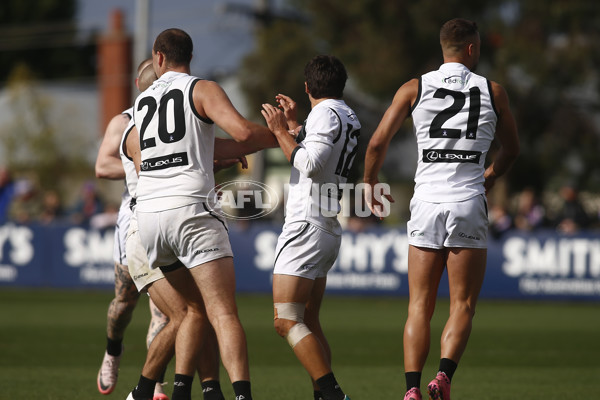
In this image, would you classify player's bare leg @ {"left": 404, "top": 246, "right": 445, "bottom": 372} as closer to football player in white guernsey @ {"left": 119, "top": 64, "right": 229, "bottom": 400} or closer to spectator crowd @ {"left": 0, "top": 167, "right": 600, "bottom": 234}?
football player in white guernsey @ {"left": 119, "top": 64, "right": 229, "bottom": 400}

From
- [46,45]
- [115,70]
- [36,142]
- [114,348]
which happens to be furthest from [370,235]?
[46,45]

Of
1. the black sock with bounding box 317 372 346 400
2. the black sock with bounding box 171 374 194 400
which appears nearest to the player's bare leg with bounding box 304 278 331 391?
the black sock with bounding box 317 372 346 400

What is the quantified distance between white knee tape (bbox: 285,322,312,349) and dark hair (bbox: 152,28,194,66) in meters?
2.00

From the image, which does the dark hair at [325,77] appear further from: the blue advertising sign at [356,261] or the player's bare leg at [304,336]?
the blue advertising sign at [356,261]

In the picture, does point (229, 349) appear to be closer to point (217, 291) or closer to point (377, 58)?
point (217, 291)

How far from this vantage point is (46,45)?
65.4 metres

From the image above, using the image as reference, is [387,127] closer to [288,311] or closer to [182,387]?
[288,311]

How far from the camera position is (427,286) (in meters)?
6.93

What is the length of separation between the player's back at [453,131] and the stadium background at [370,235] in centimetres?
226

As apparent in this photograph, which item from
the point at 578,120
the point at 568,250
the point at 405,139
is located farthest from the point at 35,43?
the point at 568,250

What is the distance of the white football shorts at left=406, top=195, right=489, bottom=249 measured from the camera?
681cm

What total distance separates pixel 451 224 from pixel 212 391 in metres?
2.09

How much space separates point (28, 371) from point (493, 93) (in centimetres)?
545

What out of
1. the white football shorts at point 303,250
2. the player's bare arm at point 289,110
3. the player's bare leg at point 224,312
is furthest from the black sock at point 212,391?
the player's bare arm at point 289,110
